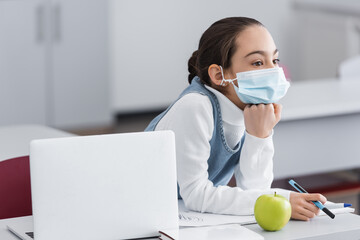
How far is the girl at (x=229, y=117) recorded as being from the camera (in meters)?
1.64

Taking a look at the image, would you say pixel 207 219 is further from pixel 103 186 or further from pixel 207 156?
pixel 103 186

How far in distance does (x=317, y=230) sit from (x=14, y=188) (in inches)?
31.0

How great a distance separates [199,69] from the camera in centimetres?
179

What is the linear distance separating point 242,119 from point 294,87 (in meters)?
1.79

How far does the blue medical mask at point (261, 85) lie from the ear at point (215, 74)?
0.19ft

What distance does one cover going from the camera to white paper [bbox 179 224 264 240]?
1396 mm

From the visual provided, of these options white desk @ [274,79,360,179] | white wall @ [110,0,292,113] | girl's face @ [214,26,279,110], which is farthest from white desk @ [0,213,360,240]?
white wall @ [110,0,292,113]

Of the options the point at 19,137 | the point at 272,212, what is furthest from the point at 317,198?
Answer: the point at 19,137

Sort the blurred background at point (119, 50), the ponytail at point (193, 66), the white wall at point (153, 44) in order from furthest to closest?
1. the white wall at point (153, 44)
2. the blurred background at point (119, 50)
3. the ponytail at point (193, 66)

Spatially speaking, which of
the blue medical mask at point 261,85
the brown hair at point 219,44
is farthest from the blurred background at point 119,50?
the blue medical mask at point 261,85

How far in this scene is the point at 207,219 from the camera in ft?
5.12

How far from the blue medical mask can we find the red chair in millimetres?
591

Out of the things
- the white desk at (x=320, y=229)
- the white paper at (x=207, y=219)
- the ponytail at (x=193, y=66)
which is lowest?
the white desk at (x=320, y=229)

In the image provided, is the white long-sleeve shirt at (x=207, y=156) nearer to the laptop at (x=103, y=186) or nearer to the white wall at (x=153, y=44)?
the laptop at (x=103, y=186)
